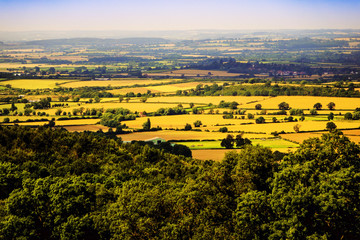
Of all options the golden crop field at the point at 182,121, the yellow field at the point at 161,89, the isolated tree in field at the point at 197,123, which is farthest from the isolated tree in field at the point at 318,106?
the yellow field at the point at 161,89

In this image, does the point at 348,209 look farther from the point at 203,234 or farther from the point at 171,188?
the point at 171,188

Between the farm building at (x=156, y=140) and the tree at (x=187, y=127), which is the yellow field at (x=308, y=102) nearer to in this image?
the tree at (x=187, y=127)

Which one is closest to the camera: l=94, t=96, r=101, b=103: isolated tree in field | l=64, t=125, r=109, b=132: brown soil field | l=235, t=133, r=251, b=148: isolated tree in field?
l=235, t=133, r=251, b=148: isolated tree in field

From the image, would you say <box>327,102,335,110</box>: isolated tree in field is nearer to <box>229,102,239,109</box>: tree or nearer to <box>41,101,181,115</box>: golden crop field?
<box>229,102,239,109</box>: tree

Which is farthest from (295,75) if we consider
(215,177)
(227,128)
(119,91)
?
(215,177)

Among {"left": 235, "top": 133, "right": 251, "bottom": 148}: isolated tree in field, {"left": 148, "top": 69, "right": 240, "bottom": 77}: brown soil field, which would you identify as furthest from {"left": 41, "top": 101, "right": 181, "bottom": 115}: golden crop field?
{"left": 148, "top": 69, "right": 240, "bottom": 77}: brown soil field

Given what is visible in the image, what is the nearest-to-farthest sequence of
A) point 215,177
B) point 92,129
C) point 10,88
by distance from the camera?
1. point 215,177
2. point 92,129
3. point 10,88
